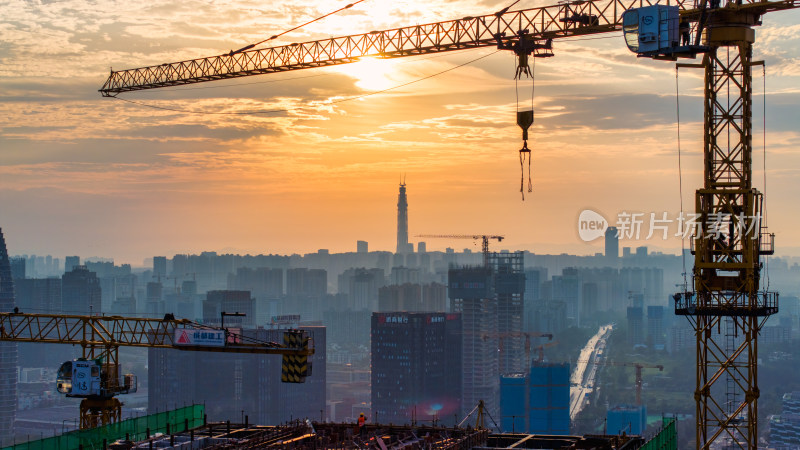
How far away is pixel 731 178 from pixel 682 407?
16101 centimetres

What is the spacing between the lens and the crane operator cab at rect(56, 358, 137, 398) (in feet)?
174

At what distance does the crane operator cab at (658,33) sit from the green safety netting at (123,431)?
77.1 feet

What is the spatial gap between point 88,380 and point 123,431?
1530 centimetres

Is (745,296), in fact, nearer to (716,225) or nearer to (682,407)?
(716,225)

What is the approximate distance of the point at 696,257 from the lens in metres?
35.4

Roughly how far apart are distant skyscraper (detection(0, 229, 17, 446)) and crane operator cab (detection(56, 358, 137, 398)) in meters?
125

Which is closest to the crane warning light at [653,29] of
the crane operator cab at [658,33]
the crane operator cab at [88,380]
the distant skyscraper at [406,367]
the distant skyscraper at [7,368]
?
the crane operator cab at [658,33]

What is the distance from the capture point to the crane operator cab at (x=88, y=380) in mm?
53062

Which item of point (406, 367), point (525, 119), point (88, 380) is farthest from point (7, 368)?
point (525, 119)

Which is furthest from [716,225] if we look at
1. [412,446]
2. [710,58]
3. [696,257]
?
[412,446]

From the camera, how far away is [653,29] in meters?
36.8

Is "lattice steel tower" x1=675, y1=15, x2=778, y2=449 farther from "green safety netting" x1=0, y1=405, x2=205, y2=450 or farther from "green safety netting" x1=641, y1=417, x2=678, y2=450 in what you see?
"green safety netting" x1=0, y1=405, x2=205, y2=450

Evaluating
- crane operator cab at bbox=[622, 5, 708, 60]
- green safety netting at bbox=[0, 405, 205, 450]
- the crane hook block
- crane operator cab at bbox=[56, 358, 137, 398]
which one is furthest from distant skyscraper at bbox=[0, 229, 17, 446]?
crane operator cab at bbox=[622, 5, 708, 60]

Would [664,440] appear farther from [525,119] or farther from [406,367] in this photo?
[406,367]
